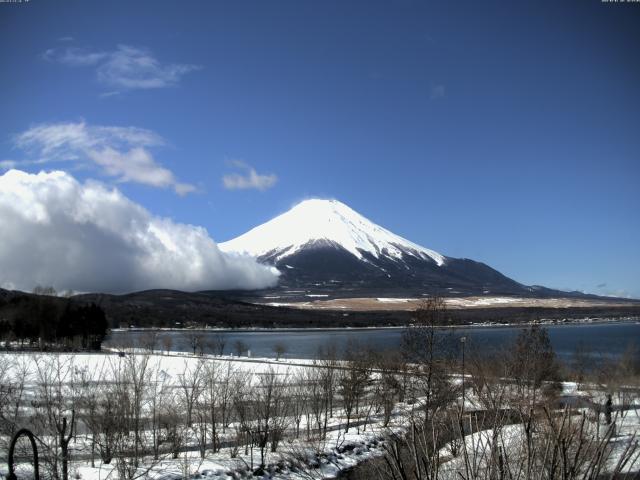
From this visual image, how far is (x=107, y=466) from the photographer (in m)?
22.3

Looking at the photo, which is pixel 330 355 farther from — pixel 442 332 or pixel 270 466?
pixel 270 466

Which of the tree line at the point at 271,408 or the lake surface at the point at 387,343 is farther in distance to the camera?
the lake surface at the point at 387,343

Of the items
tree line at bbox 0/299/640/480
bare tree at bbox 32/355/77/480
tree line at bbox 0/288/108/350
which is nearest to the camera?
bare tree at bbox 32/355/77/480

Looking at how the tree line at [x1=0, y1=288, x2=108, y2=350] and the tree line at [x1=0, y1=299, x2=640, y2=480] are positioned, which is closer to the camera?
the tree line at [x1=0, y1=299, x2=640, y2=480]

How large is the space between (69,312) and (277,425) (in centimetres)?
8639

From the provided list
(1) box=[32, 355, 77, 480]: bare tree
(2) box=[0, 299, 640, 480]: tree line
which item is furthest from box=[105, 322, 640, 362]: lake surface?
(1) box=[32, 355, 77, 480]: bare tree

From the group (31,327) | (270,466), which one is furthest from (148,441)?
(31,327)

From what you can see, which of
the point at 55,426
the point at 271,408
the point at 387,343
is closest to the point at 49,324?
the point at 387,343

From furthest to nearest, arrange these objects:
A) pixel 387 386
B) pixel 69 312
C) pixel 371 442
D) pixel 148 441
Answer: pixel 69 312 → pixel 387 386 → pixel 371 442 → pixel 148 441

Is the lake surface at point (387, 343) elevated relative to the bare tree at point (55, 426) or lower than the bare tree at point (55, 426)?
lower

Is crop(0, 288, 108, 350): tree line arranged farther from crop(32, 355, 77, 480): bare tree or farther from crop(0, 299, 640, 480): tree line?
crop(32, 355, 77, 480): bare tree

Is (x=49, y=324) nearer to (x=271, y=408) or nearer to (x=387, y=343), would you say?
(x=387, y=343)

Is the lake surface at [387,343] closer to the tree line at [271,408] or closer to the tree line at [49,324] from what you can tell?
the tree line at [49,324]

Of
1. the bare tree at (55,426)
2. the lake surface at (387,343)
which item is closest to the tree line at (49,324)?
the lake surface at (387,343)
